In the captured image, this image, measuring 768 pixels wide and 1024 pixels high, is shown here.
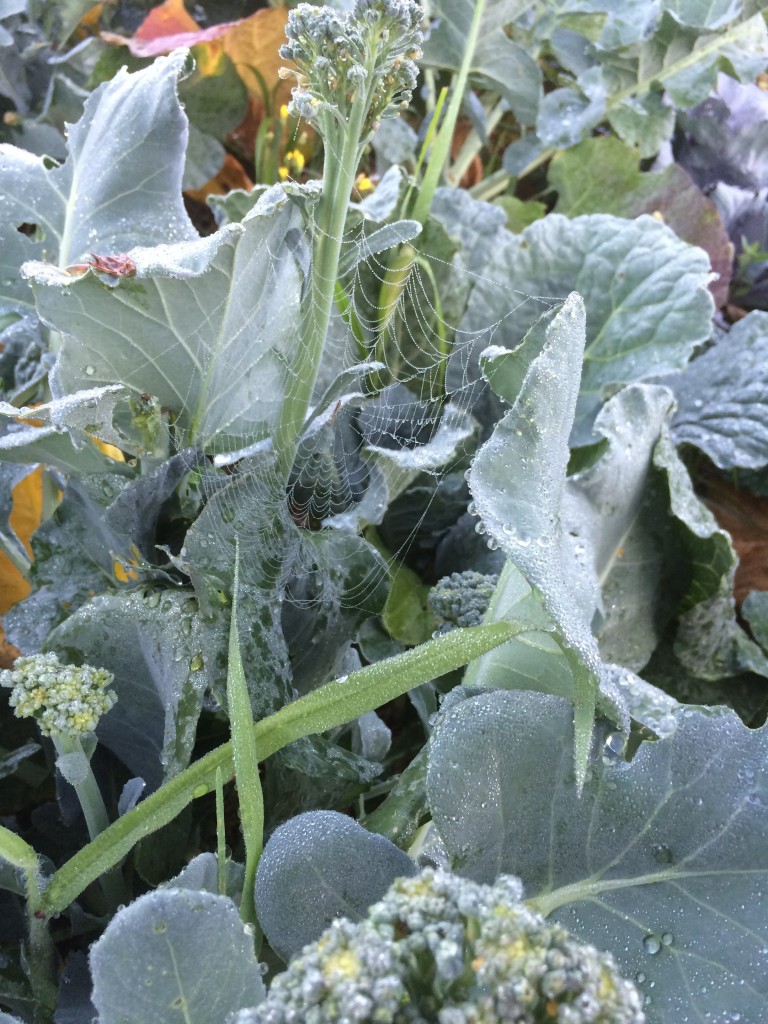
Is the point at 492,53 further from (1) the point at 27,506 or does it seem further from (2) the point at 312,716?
(2) the point at 312,716

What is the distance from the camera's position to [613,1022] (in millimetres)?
200

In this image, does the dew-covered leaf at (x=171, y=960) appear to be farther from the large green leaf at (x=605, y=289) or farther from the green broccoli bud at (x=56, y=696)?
the large green leaf at (x=605, y=289)

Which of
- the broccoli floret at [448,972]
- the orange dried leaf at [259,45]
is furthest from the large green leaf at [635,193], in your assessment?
the broccoli floret at [448,972]

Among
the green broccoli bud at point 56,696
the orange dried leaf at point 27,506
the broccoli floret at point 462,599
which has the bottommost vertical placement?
the orange dried leaf at point 27,506

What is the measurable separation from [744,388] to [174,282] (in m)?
0.38

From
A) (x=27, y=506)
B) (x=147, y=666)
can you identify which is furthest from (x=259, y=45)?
(x=147, y=666)

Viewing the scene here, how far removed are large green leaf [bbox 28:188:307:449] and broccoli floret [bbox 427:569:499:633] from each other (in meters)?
0.10

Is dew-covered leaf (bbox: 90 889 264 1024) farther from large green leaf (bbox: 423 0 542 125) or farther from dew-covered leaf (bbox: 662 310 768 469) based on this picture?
large green leaf (bbox: 423 0 542 125)

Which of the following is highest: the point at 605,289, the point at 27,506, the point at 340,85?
the point at 340,85

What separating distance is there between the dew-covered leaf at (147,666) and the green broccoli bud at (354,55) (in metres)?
0.18

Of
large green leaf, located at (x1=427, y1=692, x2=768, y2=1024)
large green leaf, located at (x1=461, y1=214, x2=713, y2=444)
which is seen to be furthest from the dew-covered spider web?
large green leaf, located at (x1=427, y1=692, x2=768, y2=1024)

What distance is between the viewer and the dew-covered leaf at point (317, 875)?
28cm

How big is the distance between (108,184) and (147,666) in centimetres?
23

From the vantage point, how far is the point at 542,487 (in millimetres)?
298
